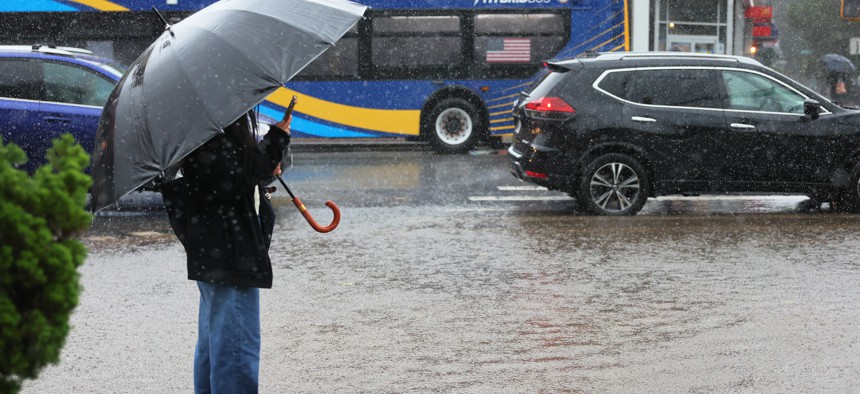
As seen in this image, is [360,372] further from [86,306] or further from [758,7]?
[758,7]

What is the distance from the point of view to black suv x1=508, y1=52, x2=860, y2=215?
11.7 meters

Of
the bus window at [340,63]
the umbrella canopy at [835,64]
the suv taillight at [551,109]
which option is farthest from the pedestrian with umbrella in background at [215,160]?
the umbrella canopy at [835,64]

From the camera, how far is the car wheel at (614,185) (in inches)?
465

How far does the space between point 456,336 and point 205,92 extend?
9.54ft

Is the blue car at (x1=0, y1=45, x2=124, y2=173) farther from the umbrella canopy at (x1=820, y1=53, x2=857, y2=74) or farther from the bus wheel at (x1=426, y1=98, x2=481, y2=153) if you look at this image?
the umbrella canopy at (x1=820, y1=53, x2=857, y2=74)

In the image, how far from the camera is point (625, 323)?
7.04 meters

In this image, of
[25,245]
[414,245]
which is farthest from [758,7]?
[25,245]

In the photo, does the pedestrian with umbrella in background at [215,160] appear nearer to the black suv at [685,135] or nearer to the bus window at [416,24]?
the black suv at [685,135]

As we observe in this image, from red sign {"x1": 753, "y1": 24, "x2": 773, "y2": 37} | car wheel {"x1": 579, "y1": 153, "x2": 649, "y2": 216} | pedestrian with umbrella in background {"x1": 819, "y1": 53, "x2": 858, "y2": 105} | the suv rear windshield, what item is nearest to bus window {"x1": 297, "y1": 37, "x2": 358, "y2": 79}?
red sign {"x1": 753, "y1": 24, "x2": 773, "y2": 37}

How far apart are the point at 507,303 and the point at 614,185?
449cm

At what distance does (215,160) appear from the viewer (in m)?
4.25

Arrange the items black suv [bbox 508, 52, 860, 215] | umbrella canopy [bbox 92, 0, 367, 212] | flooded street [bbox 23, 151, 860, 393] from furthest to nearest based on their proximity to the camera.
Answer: black suv [bbox 508, 52, 860, 215], flooded street [bbox 23, 151, 860, 393], umbrella canopy [bbox 92, 0, 367, 212]

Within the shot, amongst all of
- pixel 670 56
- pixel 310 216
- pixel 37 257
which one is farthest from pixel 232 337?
pixel 670 56

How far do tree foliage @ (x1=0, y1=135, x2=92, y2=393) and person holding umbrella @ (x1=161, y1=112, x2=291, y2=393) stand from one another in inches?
62.7
